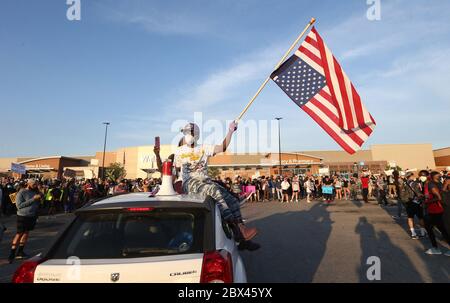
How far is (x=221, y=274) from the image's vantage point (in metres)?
2.04

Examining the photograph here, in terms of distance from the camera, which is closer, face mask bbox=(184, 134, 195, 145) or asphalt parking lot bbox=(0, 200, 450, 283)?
face mask bbox=(184, 134, 195, 145)

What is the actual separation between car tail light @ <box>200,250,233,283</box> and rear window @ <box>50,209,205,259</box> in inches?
5.1

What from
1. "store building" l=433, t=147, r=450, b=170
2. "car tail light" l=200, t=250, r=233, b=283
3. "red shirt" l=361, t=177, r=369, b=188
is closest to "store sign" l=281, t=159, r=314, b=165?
"store building" l=433, t=147, r=450, b=170

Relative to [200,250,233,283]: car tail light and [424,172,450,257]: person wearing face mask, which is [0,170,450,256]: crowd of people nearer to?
[424,172,450,257]: person wearing face mask

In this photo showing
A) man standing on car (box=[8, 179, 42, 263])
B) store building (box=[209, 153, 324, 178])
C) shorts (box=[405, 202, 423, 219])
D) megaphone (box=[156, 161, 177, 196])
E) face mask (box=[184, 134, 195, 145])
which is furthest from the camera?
store building (box=[209, 153, 324, 178])

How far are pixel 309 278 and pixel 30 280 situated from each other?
159 inches

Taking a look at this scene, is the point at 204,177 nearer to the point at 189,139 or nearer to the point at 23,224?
the point at 189,139

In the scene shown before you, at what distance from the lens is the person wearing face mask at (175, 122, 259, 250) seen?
3.84m

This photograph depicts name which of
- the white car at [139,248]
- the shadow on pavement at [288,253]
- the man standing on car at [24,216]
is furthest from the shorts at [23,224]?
the white car at [139,248]

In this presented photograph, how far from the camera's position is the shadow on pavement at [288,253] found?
491 cm

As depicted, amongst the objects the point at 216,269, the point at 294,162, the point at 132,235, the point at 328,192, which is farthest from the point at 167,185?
the point at 294,162

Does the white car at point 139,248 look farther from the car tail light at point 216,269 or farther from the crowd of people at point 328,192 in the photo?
the crowd of people at point 328,192
